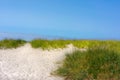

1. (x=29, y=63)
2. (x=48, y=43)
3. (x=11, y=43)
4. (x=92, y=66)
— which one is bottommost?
(x=29, y=63)

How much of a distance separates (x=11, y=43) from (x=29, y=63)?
344cm

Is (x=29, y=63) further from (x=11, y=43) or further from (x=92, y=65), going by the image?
(x=11, y=43)

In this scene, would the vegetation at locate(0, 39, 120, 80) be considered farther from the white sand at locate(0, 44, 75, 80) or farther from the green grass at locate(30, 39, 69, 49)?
the green grass at locate(30, 39, 69, 49)

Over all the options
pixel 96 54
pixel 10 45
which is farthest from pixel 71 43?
pixel 96 54

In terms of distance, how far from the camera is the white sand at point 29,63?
1366 cm

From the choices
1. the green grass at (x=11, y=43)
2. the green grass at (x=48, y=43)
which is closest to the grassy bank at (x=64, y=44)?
the green grass at (x=48, y=43)

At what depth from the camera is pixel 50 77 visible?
13523 mm

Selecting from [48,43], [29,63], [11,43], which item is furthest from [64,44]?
[29,63]

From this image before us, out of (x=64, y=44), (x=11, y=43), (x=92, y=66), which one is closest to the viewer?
(x=92, y=66)

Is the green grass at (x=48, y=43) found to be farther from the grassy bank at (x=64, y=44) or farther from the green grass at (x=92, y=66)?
the green grass at (x=92, y=66)

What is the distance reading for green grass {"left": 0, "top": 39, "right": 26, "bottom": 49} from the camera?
59.7 feet

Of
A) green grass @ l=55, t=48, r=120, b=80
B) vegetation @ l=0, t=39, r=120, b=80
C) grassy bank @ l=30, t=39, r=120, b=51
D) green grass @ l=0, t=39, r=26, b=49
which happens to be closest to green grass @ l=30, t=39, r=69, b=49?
grassy bank @ l=30, t=39, r=120, b=51

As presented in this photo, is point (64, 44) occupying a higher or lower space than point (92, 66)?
higher

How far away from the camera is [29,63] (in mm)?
15312
